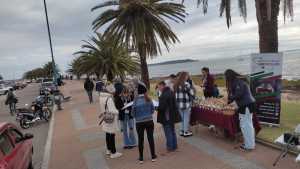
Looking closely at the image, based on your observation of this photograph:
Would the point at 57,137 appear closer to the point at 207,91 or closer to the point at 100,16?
the point at 207,91

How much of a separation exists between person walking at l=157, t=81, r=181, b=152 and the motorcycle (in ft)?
30.0

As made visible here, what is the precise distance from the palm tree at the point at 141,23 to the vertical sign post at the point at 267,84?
11.3 meters

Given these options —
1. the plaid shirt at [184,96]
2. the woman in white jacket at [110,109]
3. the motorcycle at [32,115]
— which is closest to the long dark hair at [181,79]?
the plaid shirt at [184,96]

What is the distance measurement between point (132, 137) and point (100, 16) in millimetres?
14860

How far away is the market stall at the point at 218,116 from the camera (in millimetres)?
7258

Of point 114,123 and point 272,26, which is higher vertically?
point 272,26

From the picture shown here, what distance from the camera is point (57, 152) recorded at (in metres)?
8.59

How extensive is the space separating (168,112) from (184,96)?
1.42 meters

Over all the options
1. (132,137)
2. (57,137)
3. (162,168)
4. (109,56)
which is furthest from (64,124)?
(109,56)

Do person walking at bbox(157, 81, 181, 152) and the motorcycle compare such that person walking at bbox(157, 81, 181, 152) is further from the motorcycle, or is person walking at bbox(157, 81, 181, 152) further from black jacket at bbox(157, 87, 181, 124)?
the motorcycle

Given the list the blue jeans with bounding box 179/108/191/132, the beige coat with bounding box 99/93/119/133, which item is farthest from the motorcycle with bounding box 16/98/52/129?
the blue jeans with bounding box 179/108/191/132

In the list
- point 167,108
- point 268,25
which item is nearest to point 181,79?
point 167,108

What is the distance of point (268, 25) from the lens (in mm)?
9617

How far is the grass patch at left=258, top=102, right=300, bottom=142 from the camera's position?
7.69 m
